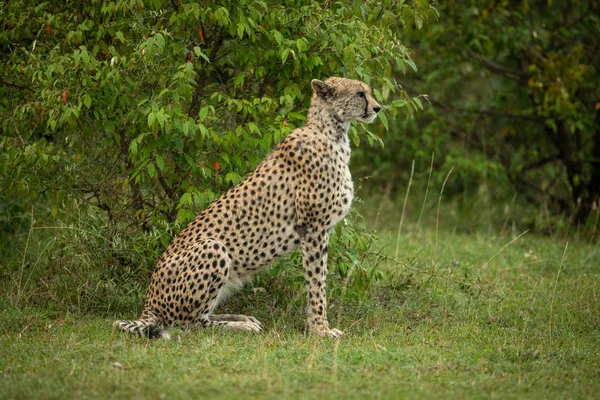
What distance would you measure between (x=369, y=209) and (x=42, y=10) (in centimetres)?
486

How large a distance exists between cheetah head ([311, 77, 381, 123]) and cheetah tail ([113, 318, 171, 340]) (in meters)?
1.81

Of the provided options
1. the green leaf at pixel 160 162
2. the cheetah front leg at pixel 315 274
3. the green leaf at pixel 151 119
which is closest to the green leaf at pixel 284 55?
the green leaf at pixel 151 119

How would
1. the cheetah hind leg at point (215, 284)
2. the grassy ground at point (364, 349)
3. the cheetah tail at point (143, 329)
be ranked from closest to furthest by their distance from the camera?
the grassy ground at point (364, 349) < the cheetah tail at point (143, 329) < the cheetah hind leg at point (215, 284)

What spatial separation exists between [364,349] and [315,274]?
732mm

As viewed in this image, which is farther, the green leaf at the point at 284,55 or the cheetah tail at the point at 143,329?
the green leaf at the point at 284,55

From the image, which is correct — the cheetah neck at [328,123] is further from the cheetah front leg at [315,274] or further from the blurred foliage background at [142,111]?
the cheetah front leg at [315,274]

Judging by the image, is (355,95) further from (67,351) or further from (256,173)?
(67,351)

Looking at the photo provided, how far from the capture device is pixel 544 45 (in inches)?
380

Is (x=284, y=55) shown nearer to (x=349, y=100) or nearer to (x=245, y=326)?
(x=349, y=100)

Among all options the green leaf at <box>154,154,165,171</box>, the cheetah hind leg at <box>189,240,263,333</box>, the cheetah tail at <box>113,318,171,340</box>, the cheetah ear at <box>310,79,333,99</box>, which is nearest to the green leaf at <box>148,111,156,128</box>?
the green leaf at <box>154,154,165,171</box>

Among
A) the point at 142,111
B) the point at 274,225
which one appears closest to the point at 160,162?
the point at 142,111

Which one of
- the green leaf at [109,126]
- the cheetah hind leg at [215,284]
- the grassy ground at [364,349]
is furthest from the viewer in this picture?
the green leaf at [109,126]

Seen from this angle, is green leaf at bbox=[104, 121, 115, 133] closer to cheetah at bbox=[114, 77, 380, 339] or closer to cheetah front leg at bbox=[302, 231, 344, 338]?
cheetah at bbox=[114, 77, 380, 339]

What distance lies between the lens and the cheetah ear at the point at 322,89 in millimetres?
5523
